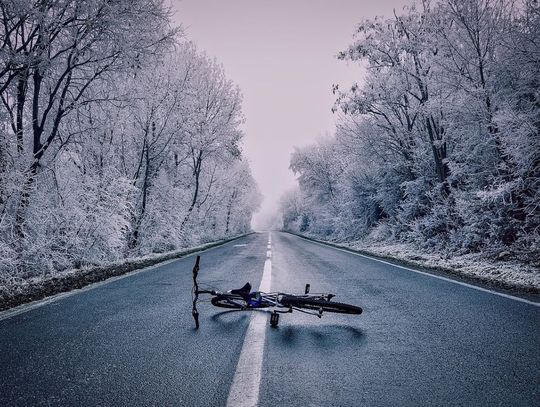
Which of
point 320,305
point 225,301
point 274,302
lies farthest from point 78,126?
point 320,305

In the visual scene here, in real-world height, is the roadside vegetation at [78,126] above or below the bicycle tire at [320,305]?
above

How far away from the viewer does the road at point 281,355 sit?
213cm

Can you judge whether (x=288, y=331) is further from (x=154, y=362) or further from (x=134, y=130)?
(x=134, y=130)

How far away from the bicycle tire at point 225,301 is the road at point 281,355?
0.34ft

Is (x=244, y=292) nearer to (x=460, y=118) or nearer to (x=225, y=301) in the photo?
(x=225, y=301)

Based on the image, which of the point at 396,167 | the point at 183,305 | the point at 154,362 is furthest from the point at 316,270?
the point at 396,167

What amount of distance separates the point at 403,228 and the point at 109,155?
15.4 meters

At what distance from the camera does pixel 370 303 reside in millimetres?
4738

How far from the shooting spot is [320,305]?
392 cm

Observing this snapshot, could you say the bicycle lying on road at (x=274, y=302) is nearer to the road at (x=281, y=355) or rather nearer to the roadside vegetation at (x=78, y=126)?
the road at (x=281, y=355)

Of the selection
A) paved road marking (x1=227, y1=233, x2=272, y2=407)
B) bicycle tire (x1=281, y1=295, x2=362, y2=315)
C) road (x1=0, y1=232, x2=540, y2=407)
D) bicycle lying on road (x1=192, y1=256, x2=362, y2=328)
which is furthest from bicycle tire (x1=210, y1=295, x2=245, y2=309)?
bicycle tire (x1=281, y1=295, x2=362, y2=315)

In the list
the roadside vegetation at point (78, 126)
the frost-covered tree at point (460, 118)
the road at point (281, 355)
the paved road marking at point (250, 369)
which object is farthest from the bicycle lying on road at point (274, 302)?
the frost-covered tree at point (460, 118)

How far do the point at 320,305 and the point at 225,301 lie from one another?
142 centimetres

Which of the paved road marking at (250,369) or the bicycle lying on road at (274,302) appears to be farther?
the bicycle lying on road at (274,302)
